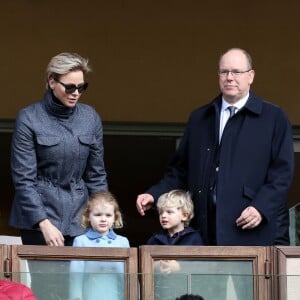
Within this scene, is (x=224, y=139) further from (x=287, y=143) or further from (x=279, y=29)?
(x=279, y=29)

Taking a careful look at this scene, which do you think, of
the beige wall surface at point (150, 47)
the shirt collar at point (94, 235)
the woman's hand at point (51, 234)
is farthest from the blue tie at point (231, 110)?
the beige wall surface at point (150, 47)

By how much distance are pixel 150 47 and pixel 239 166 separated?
9.87 feet

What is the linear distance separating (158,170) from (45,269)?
363 centimetres

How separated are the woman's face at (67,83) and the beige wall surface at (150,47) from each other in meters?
2.80

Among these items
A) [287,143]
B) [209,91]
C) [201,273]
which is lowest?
[201,273]

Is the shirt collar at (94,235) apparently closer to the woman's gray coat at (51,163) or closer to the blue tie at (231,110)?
the woman's gray coat at (51,163)

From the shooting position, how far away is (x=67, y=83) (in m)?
7.02

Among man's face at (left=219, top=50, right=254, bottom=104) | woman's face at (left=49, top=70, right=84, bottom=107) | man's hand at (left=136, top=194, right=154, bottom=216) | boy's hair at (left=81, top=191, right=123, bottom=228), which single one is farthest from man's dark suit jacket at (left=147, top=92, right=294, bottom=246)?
woman's face at (left=49, top=70, right=84, bottom=107)

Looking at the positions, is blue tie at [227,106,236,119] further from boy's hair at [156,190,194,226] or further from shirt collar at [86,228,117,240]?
shirt collar at [86,228,117,240]

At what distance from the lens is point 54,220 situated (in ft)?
23.1

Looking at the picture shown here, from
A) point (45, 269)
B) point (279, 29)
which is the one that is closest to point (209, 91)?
point (279, 29)

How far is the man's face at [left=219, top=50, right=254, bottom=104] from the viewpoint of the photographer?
7090 millimetres

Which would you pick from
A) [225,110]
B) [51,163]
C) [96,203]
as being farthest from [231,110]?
[51,163]

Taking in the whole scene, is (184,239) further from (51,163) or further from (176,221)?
(51,163)
